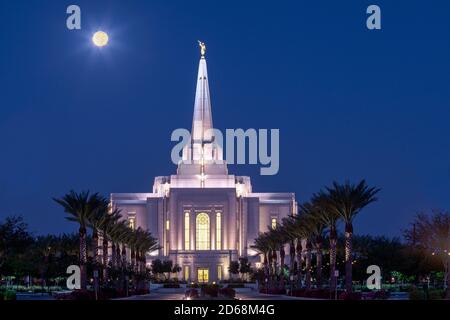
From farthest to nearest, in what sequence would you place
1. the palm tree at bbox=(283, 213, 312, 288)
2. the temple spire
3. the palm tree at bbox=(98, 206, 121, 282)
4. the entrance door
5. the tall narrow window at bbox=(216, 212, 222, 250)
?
1. the temple spire
2. the tall narrow window at bbox=(216, 212, 222, 250)
3. the entrance door
4. the palm tree at bbox=(283, 213, 312, 288)
5. the palm tree at bbox=(98, 206, 121, 282)

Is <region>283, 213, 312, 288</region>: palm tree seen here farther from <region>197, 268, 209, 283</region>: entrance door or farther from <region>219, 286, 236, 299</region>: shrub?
<region>197, 268, 209, 283</region>: entrance door

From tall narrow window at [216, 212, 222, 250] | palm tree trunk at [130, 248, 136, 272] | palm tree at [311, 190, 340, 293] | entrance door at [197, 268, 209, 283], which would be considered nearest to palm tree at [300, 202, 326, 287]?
palm tree at [311, 190, 340, 293]

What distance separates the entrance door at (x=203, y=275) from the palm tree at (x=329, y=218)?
59.9m

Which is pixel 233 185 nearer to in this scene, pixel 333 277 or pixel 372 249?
pixel 372 249

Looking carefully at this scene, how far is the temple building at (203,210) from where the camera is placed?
4833 inches

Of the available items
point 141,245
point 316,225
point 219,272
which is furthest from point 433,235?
point 219,272

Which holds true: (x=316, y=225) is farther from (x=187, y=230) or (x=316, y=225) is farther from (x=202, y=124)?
(x=202, y=124)

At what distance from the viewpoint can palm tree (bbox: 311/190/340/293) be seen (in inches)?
2289

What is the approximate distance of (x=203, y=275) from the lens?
403 feet

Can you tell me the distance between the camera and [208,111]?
12912 cm

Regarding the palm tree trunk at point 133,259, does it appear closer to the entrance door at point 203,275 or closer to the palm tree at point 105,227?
the palm tree at point 105,227

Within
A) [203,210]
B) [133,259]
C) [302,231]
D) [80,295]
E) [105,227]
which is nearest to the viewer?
[80,295]

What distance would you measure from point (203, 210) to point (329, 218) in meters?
65.3
